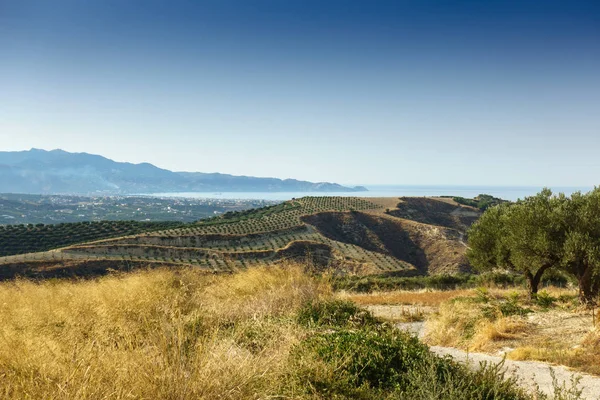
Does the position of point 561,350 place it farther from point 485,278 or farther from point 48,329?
point 485,278

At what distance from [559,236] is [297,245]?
56.8 m

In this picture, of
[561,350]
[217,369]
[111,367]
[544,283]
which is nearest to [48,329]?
[111,367]

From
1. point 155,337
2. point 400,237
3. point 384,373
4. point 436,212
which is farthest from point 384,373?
point 436,212

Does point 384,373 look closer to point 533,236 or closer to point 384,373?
point 384,373

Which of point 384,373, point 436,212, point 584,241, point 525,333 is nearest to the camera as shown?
point 384,373

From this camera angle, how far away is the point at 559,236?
1554cm

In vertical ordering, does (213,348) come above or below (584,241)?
below

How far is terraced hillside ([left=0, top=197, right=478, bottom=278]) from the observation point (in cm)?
5488

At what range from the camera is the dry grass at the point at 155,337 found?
3.74m

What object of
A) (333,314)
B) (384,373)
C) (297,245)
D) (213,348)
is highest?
(213,348)

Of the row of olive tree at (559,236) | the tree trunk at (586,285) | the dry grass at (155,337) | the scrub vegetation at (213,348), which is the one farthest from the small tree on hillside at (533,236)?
the dry grass at (155,337)

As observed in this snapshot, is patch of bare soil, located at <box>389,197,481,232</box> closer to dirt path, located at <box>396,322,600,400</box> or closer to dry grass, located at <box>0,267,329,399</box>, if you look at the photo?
dry grass, located at <box>0,267,329,399</box>

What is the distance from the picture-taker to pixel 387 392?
A: 19.3 ft

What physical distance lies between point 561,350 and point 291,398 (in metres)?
7.13
